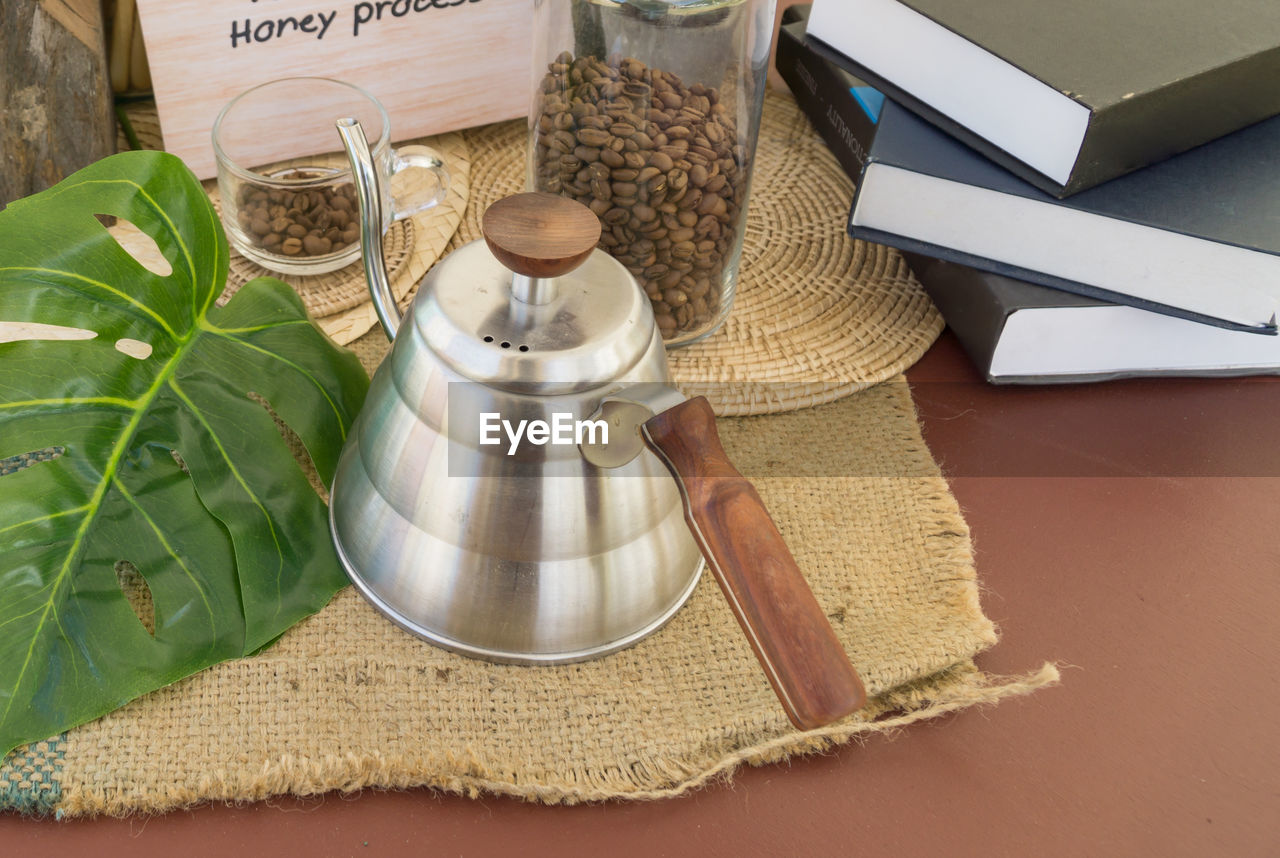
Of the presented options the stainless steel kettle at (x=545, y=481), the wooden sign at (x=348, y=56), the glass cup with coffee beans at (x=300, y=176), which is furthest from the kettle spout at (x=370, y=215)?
the wooden sign at (x=348, y=56)

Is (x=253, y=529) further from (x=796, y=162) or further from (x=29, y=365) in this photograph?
(x=796, y=162)

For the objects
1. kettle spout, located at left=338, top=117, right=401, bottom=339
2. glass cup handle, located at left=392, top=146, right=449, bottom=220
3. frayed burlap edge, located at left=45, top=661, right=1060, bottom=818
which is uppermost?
kettle spout, located at left=338, top=117, right=401, bottom=339

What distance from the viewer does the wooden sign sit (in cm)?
73

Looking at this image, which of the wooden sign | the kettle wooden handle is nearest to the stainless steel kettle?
the kettle wooden handle

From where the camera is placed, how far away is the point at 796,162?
0.88 metres

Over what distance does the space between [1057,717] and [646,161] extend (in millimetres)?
369

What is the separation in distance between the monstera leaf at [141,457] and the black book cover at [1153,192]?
38cm

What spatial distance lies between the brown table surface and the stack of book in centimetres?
5

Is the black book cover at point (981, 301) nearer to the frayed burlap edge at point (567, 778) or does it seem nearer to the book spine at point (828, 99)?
the book spine at point (828, 99)

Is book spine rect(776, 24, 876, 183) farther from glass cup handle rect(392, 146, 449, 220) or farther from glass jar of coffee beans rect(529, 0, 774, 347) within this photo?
glass cup handle rect(392, 146, 449, 220)

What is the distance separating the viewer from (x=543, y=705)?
1.80 feet

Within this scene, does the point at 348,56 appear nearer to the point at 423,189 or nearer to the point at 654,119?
the point at 423,189

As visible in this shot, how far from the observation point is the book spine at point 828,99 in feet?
2.68

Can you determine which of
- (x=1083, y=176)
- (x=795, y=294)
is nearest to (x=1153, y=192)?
(x=1083, y=176)
